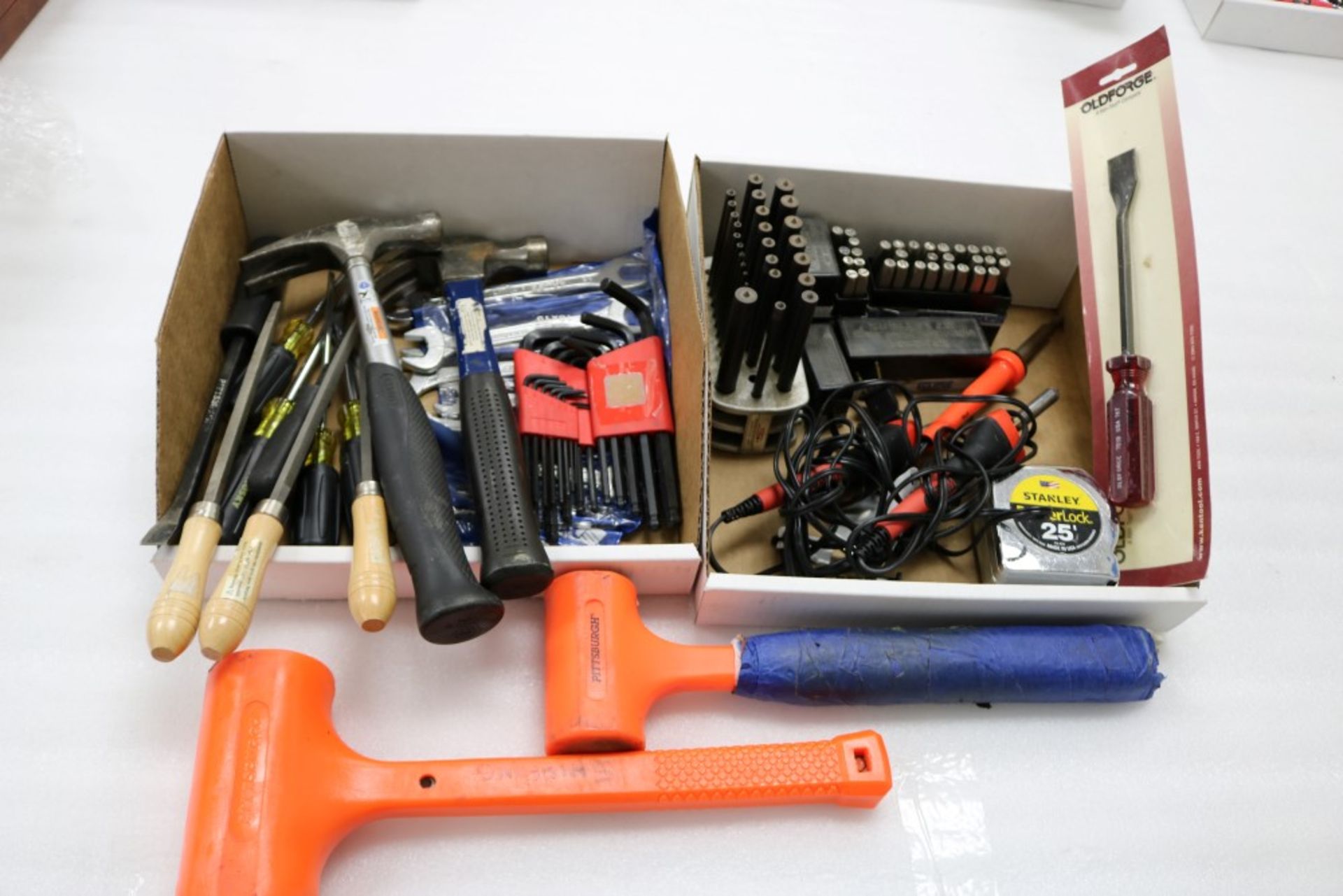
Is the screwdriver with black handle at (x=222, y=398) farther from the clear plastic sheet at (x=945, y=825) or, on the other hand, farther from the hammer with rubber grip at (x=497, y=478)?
the clear plastic sheet at (x=945, y=825)

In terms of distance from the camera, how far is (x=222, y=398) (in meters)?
0.93

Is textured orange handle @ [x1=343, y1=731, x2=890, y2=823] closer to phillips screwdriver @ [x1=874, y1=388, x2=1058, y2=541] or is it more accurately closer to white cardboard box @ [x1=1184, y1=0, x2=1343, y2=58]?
phillips screwdriver @ [x1=874, y1=388, x2=1058, y2=541]

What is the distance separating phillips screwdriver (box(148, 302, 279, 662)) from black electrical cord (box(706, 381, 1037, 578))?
0.42m

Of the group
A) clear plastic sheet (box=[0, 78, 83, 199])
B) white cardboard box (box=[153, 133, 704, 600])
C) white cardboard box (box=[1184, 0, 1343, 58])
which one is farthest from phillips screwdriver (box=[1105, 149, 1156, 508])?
clear plastic sheet (box=[0, 78, 83, 199])

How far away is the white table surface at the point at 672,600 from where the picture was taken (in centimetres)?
78

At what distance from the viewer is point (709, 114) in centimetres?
142

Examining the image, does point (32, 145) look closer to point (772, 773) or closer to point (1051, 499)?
point (772, 773)

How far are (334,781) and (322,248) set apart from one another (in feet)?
1.84

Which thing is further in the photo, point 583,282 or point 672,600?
point 583,282

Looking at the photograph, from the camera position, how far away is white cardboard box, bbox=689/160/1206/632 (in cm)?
83

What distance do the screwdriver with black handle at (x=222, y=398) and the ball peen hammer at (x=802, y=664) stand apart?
0.33m

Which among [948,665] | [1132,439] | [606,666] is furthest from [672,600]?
[1132,439]

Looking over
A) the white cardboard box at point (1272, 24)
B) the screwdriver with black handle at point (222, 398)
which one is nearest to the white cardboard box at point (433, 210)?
the screwdriver with black handle at point (222, 398)

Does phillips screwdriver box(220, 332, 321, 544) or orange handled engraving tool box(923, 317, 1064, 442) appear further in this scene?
orange handled engraving tool box(923, 317, 1064, 442)
